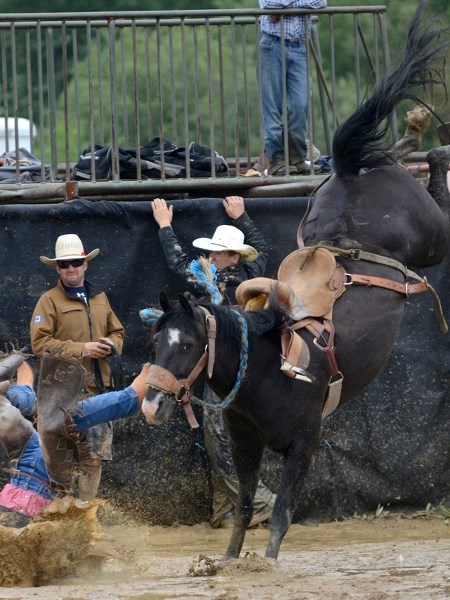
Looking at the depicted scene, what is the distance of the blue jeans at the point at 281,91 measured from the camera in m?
8.96

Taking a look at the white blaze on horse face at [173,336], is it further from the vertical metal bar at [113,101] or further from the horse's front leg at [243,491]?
the vertical metal bar at [113,101]

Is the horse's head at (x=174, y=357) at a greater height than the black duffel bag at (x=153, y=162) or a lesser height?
lesser

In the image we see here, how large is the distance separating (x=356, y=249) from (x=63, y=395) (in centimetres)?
198

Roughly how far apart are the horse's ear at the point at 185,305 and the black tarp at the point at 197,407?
8.36ft

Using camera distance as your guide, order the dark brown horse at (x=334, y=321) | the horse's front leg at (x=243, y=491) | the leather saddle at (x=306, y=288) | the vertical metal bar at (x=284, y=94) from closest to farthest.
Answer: the dark brown horse at (x=334, y=321)
the leather saddle at (x=306, y=288)
the horse's front leg at (x=243, y=491)
the vertical metal bar at (x=284, y=94)

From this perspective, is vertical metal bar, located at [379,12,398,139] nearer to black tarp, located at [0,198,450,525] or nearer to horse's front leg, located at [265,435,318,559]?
black tarp, located at [0,198,450,525]

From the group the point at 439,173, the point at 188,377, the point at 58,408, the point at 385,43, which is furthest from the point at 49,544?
the point at 385,43

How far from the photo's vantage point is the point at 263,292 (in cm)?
658

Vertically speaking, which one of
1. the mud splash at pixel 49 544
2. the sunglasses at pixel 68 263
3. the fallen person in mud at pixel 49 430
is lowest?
the mud splash at pixel 49 544

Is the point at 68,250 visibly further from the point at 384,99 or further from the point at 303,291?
the point at 384,99

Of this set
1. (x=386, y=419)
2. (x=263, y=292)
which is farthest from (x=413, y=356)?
(x=263, y=292)

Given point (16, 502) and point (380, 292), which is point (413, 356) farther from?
point (16, 502)

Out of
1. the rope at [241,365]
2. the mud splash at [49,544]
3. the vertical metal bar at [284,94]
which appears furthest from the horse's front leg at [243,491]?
the vertical metal bar at [284,94]

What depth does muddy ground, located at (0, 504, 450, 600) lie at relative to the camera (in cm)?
550
